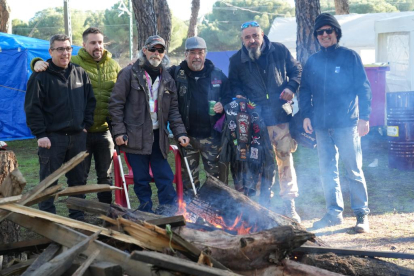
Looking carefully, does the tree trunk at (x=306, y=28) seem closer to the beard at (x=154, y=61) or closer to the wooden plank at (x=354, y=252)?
the beard at (x=154, y=61)

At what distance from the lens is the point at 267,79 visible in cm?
626

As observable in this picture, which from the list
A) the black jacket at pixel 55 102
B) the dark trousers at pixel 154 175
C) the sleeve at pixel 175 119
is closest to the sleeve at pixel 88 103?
the black jacket at pixel 55 102

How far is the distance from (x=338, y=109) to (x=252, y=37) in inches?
50.6

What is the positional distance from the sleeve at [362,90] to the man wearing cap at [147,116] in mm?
1998

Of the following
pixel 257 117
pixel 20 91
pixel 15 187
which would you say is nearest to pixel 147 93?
pixel 257 117

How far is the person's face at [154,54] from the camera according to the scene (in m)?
5.88

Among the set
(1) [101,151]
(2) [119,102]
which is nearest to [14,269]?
(2) [119,102]

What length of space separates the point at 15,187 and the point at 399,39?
39.3 feet

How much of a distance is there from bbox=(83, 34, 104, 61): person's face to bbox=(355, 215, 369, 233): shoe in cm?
351

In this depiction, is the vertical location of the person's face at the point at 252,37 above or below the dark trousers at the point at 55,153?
above

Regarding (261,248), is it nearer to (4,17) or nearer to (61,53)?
(61,53)

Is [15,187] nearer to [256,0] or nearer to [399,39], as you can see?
[399,39]

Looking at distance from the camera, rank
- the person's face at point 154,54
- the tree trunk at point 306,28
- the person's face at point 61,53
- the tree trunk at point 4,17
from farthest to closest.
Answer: the tree trunk at point 4,17 → the tree trunk at point 306,28 → the person's face at point 154,54 → the person's face at point 61,53

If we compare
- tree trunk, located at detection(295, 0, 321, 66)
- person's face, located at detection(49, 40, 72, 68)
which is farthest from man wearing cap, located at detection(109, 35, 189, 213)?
tree trunk, located at detection(295, 0, 321, 66)
